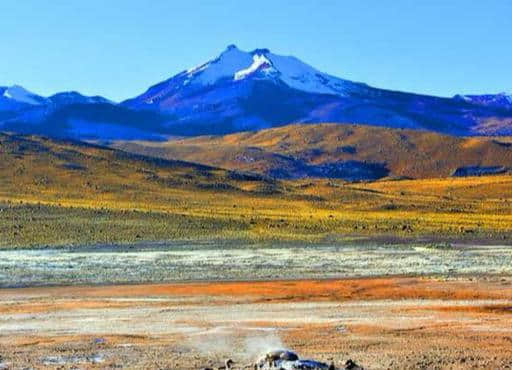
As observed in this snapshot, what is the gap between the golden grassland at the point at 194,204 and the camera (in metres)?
70.6

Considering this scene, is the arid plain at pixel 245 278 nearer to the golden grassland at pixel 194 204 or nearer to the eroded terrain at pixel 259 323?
the eroded terrain at pixel 259 323

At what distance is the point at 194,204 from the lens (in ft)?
314

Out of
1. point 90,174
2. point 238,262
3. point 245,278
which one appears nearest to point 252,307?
point 245,278

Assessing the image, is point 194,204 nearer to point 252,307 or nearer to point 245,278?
point 245,278

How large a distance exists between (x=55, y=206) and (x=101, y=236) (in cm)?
1872

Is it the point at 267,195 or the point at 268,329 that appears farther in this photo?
the point at 267,195

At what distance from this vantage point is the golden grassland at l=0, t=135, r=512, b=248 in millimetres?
70562

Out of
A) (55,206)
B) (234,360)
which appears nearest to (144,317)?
(234,360)

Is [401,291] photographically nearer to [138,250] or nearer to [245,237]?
[138,250]

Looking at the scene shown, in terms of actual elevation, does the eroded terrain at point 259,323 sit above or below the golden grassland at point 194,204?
below

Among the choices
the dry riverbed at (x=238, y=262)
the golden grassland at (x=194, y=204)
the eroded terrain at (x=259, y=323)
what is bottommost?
the eroded terrain at (x=259, y=323)

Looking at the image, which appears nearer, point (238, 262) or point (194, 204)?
point (238, 262)

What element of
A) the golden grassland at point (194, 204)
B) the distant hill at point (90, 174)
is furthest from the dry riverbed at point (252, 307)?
the distant hill at point (90, 174)

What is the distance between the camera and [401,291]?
3969 cm
